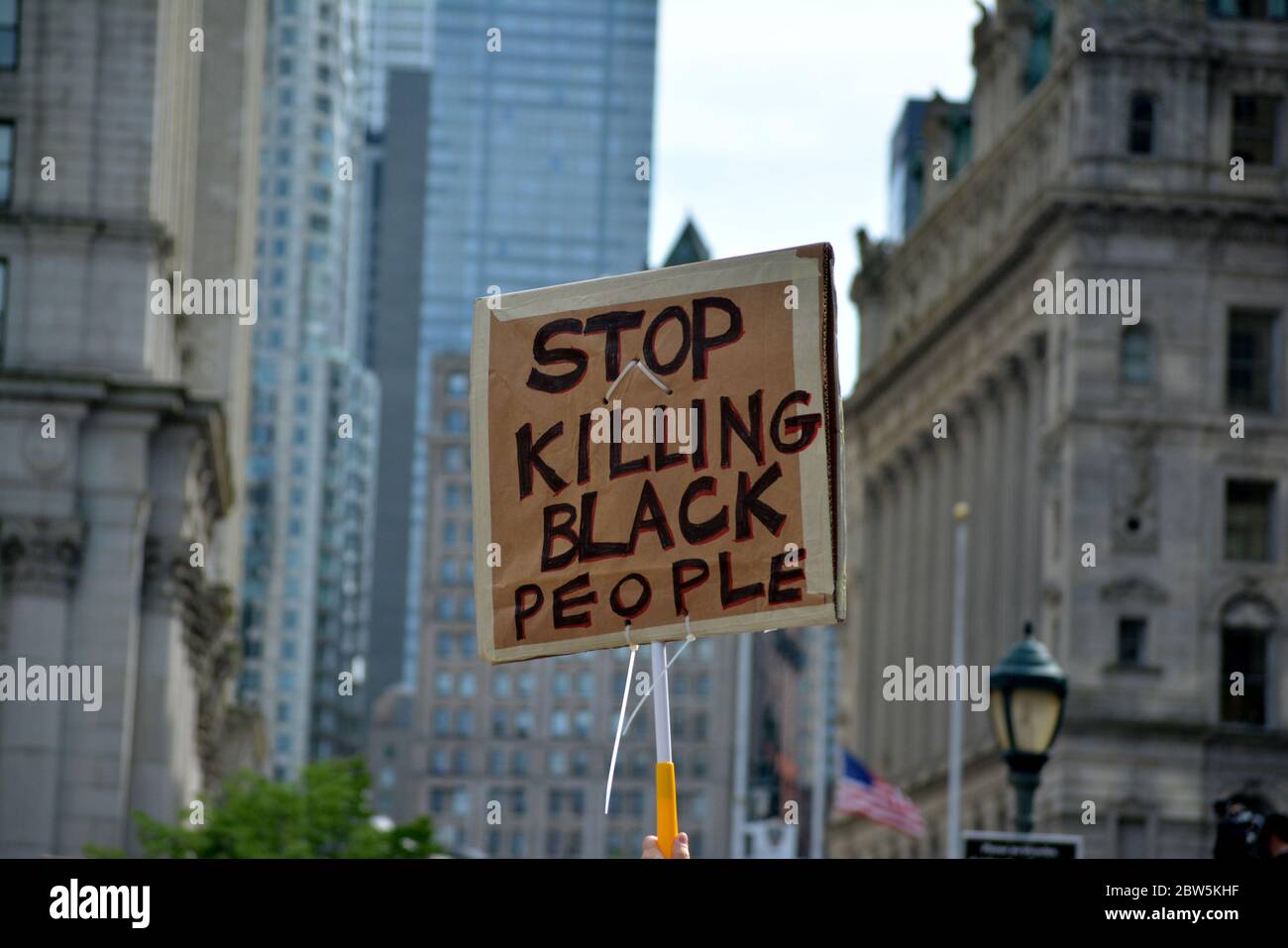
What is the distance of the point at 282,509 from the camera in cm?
19612

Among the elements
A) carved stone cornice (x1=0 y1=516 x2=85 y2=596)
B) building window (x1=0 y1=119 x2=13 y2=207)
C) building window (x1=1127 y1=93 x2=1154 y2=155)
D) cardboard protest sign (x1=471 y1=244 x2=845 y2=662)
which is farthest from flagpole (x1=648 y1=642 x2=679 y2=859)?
building window (x1=1127 y1=93 x2=1154 y2=155)

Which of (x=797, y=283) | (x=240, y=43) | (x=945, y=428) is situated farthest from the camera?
(x=945, y=428)

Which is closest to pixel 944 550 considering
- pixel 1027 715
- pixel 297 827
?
pixel 297 827

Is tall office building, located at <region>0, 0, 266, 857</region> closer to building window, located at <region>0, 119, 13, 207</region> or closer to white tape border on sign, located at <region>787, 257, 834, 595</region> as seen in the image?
building window, located at <region>0, 119, 13, 207</region>

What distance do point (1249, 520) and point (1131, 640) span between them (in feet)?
16.0

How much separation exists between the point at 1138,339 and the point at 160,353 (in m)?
33.2

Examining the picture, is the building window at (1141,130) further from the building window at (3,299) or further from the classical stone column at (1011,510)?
the building window at (3,299)

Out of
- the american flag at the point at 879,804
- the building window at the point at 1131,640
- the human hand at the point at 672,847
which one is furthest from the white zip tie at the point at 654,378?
the building window at the point at 1131,640

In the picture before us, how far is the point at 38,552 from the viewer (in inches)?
1784

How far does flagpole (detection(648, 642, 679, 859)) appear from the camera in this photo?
773cm

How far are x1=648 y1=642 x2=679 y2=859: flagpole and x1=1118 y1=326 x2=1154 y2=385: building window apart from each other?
66.6 m
